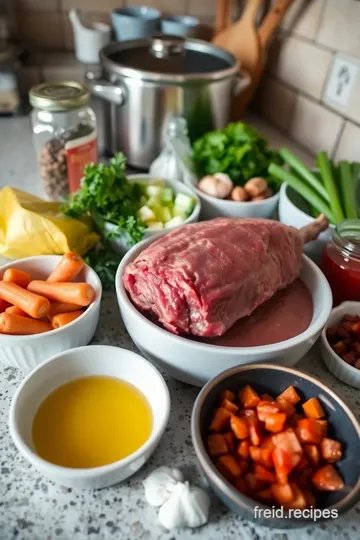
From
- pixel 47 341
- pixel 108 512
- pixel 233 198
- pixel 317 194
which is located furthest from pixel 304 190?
pixel 108 512

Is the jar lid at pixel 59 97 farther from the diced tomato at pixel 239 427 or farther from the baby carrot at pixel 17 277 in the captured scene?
the diced tomato at pixel 239 427

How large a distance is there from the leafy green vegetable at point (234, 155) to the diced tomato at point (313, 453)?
64cm

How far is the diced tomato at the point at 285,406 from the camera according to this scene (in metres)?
0.60

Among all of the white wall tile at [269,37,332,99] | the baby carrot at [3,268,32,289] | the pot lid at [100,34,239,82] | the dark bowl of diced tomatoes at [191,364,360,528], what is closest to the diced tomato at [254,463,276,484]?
the dark bowl of diced tomatoes at [191,364,360,528]

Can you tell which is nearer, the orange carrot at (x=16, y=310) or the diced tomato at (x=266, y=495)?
the diced tomato at (x=266, y=495)

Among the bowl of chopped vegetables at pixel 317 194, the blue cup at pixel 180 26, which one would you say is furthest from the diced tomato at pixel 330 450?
the blue cup at pixel 180 26

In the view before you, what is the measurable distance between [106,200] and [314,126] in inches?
30.8

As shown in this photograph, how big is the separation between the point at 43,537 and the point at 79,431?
0.12 metres

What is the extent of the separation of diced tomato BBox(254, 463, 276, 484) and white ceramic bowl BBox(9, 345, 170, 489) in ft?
0.40

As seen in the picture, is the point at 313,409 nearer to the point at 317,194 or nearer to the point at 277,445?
the point at 277,445

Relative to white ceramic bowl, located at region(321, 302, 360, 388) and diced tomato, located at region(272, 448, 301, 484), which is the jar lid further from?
diced tomato, located at region(272, 448, 301, 484)

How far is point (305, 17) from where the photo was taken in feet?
4.45

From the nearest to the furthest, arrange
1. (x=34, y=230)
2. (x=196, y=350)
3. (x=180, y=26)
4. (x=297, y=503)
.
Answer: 1. (x=297, y=503)
2. (x=196, y=350)
3. (x=34, y=230)
4. (x=180, y=26)

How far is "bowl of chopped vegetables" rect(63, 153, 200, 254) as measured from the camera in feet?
2.81
